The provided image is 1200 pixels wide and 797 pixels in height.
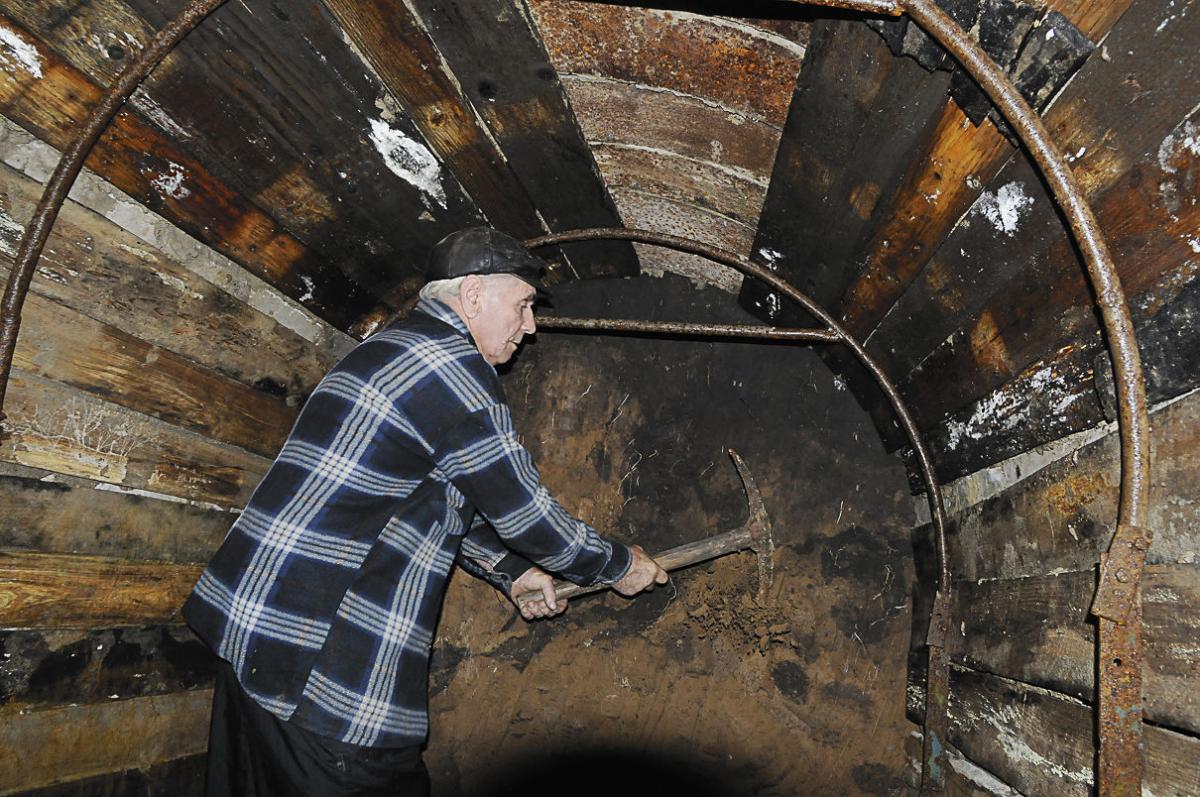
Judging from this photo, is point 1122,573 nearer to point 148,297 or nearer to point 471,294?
point 471,294

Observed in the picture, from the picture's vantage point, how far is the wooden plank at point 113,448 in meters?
2.08

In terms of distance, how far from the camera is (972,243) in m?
1.97

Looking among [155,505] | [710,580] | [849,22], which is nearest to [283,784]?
[155,505]

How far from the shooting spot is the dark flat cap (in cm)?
236

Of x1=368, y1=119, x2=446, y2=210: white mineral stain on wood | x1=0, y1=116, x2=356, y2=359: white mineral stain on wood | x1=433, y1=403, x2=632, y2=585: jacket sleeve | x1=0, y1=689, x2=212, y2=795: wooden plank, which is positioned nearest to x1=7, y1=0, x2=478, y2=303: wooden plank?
x1=368, y1=119, x2=446, y2=210: white mineral stain on wood

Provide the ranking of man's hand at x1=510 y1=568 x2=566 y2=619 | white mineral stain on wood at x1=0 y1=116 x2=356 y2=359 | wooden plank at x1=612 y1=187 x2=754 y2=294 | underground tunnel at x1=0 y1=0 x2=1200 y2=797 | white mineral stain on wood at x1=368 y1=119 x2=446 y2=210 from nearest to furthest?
underground tunnel at x1=0 y1=0 x2=1200 y2=797
white mineral stain on wood at x1=0 y1=116 x2=356 y2=359
white mineral stain on wood at x1=368 y1=119 x2=446 y2=210
man's hand at x1=510 y1=568 x2=566 y2=619
wooden plank at x1=612 y1=187 x2=754 y2=294

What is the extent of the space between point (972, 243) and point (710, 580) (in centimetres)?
155

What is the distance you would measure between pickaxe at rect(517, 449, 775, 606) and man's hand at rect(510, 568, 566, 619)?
5 centimetres

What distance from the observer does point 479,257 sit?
236 cm

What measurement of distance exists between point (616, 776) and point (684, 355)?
62.8 inches

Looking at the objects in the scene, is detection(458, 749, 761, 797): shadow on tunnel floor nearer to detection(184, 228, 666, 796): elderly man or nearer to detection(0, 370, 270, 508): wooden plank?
detection(184, 228, 666, 796): elderly man

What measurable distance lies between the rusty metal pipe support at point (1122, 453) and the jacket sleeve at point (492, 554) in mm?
1661

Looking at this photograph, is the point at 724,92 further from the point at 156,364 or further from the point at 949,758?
the point at 949,758

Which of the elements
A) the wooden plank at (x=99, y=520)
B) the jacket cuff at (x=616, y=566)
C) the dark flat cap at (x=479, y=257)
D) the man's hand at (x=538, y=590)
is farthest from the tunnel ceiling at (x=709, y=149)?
the man's hand at (x=538, y=590)
